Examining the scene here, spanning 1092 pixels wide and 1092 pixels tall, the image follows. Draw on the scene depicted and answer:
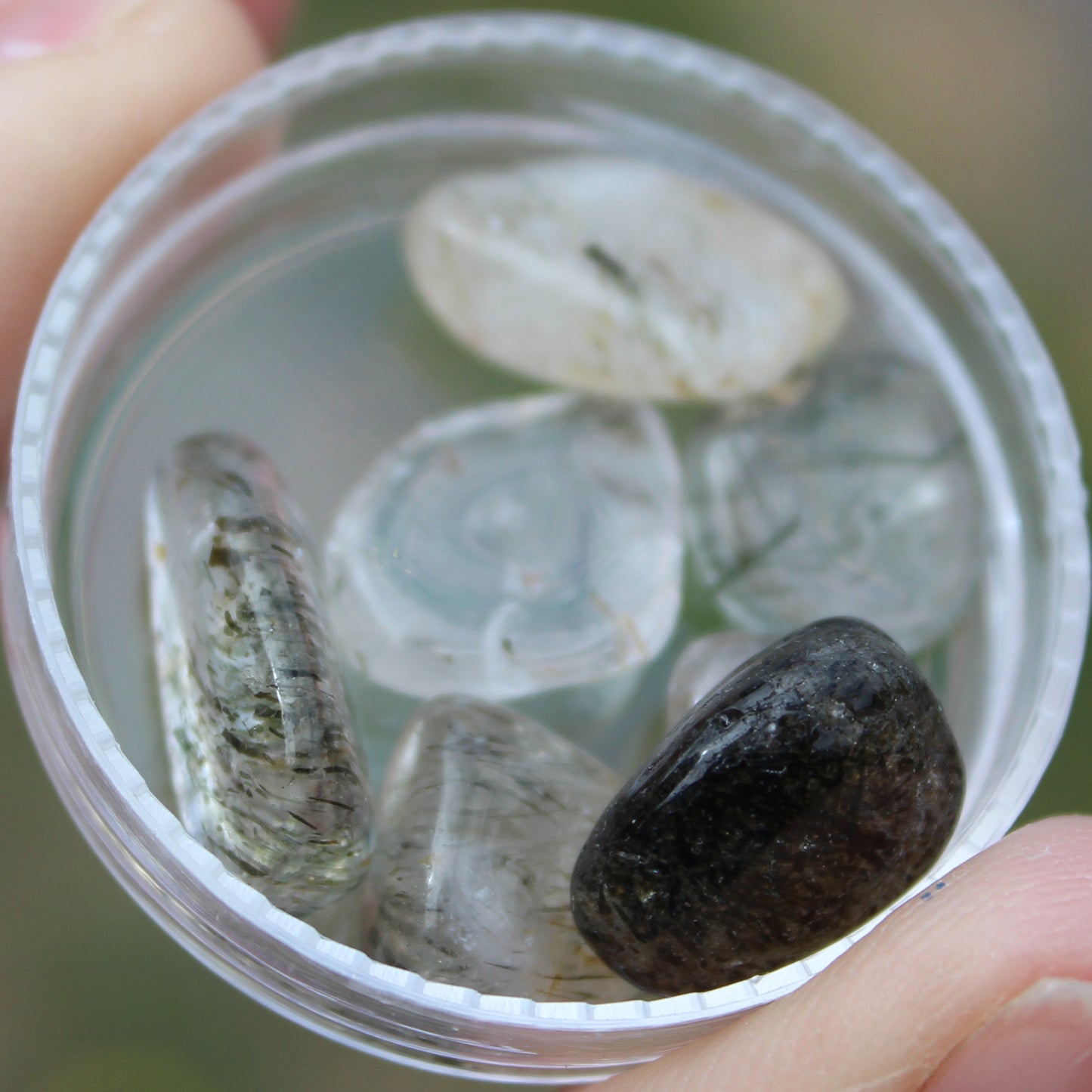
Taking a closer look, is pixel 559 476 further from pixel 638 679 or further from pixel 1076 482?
pixel 1076 482

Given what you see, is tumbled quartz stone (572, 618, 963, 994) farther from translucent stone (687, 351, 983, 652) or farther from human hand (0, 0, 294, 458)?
human hand (0, 0, 294, 458)

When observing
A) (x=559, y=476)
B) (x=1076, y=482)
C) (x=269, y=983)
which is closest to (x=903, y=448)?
(x=1076, y=482)

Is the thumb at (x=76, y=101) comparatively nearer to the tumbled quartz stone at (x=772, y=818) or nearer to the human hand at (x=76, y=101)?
the human hand at (x=76, y=101)

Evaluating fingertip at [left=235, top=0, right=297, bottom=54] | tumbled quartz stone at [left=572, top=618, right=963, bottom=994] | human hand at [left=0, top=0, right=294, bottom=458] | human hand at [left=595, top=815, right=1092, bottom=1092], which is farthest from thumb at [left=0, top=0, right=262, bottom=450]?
human hand at [left=595, top=815, right=1092, bottom=1092]

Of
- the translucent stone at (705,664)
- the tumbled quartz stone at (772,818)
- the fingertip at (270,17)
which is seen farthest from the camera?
the fingertip at (270,17)

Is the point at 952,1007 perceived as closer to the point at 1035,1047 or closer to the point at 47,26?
the point at 1035,1047

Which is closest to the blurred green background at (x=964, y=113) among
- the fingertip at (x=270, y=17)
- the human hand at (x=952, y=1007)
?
the fingertip at (x=270, y=17)

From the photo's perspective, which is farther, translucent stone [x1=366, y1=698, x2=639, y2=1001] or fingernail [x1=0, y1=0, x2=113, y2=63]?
fingernail [x1=0, y1=0, x2=113, y2=63]
